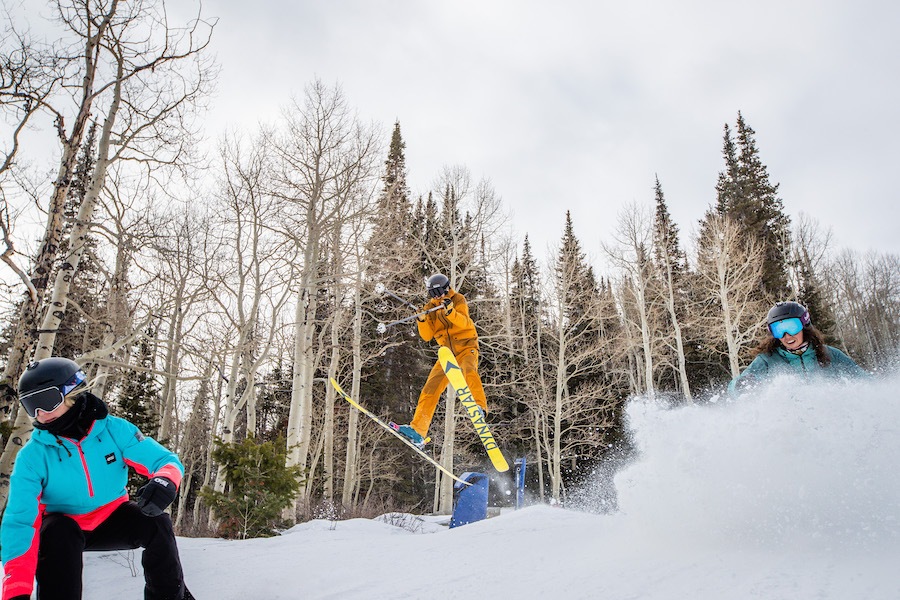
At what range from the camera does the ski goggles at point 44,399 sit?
2.41 metres

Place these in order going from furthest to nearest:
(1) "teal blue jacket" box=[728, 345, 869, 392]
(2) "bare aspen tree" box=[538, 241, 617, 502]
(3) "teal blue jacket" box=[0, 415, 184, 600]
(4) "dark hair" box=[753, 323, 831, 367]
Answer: (2) "bare aspen tree" box=[538, 241, 617, 502]
(4) "dark hair" box=[753, 323, 831, 367]
(1) "teal blue jacket" box=[728, 345, 869, 392]
(3) "teal blue jacket" box=[0, 415, 184, 600]

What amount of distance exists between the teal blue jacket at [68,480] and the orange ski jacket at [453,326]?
183 inches

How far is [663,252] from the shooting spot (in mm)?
20172

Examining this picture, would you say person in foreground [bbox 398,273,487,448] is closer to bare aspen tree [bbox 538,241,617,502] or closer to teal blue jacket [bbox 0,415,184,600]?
teal blue jacket [bbox 0,415,184,600]

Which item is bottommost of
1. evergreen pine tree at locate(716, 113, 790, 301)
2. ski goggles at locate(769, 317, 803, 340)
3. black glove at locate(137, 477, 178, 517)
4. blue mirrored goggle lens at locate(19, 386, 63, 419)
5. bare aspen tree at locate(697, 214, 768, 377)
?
black glove at locate(137, 477, 178, 517)

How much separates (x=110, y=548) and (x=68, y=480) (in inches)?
16.9

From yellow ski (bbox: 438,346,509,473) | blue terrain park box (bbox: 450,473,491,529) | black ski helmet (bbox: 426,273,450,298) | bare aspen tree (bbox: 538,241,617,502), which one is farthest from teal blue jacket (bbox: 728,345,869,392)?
bare aspen tree (bbox: 538,241,617,502)

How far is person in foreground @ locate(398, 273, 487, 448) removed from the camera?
7.07 meters

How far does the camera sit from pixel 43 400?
8.04 ft

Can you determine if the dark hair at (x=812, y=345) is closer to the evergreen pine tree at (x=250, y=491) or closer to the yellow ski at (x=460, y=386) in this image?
the yellow ski at (x=460, y=386)

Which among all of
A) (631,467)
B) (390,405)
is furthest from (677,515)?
(390,405)

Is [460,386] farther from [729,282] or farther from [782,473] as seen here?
[729,282]

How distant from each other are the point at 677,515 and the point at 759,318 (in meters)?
18.1

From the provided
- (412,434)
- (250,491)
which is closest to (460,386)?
(412,434)
